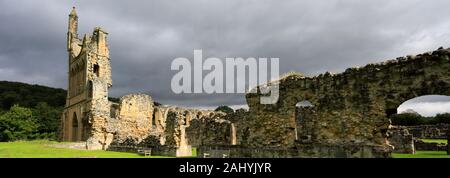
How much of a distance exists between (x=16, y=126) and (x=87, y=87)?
18274mm

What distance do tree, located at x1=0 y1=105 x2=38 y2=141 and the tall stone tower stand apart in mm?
9039

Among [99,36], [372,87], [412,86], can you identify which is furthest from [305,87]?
[99,36]

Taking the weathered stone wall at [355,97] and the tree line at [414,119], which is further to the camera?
the tree line at [414,119]

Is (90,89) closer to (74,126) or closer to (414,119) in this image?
(74,126)

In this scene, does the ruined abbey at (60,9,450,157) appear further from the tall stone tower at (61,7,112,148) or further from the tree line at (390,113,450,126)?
the tree line at (390,113,450,126)

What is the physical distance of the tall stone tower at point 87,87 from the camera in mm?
31172

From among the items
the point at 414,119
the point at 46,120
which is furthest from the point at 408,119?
the point at 46,120

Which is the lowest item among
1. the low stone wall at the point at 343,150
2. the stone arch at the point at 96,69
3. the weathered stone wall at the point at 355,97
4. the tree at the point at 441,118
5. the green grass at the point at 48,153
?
the green grass at the point at 48,153

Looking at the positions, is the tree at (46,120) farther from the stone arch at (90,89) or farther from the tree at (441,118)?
the tree at (441,118)

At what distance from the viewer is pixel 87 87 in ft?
114

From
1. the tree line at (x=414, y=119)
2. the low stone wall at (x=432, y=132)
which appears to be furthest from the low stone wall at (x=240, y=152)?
the tree line at (x=414, y=119)

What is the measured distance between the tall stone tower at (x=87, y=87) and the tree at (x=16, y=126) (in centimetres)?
904
